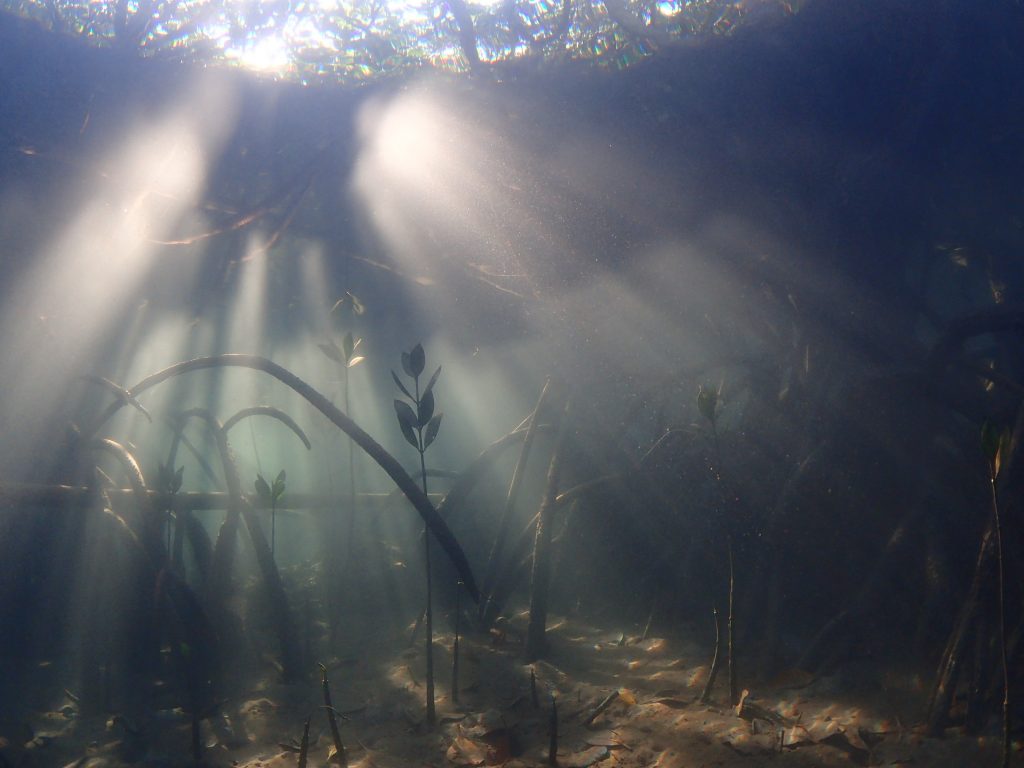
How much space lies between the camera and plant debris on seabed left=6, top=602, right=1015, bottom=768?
3221mm

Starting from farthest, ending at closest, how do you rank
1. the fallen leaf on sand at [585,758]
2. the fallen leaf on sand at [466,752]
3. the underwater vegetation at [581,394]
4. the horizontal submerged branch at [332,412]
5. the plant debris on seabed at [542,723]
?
the horizontal submerged branch at [332,412] < the underwater vegetation at [581,394] < the fallen leaf on sand at [466,752] < the fallen leaf on sand at [585,758] < the plant debris on seabed at [542,723]

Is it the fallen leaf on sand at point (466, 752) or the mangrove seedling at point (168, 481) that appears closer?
the fallen leaf on sand at point (466, 752)

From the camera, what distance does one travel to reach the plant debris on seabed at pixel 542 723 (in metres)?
3.22

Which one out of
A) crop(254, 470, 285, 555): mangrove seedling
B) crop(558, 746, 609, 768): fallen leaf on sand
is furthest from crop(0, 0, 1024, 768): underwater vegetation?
crop(254, 470, 285, 555): mangrove seedling

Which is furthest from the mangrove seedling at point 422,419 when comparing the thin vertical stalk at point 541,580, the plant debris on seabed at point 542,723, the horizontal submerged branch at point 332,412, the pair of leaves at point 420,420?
the thin vertical stalk at point 541,580

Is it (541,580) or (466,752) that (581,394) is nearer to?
(541,580)

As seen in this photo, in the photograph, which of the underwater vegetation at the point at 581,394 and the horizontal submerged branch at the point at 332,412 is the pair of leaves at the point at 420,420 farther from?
the horizontal submerged branch at the point at 332,412

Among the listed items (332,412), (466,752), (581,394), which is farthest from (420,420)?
(581,394)

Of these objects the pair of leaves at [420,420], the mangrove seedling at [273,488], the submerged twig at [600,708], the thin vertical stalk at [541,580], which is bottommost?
the submerged twig at [600,708]

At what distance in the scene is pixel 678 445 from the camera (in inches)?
233

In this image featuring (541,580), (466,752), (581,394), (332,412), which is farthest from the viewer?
(581,394)

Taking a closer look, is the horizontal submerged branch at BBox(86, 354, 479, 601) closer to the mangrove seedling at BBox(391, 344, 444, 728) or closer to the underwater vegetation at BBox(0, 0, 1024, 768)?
the underwater vegetation at BBox(0, 0, 1024, 768)

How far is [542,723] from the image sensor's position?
3.93 metres

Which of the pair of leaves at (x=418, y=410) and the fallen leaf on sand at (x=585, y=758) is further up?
the pair of leaves at (x=418, y=410)
